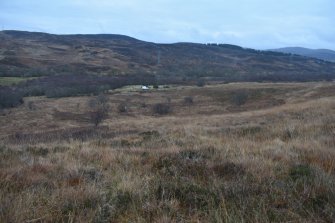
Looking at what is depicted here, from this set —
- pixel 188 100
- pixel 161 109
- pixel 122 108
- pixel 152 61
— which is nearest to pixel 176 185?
pixel 161 109

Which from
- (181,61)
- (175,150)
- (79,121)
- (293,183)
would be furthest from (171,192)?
(181,61)

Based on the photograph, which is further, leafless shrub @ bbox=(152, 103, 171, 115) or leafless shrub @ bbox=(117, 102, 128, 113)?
leafless shrub @ bbox=(117, 102, 128, 113)

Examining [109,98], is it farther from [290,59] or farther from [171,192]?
[290,59]

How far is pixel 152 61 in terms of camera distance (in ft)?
373

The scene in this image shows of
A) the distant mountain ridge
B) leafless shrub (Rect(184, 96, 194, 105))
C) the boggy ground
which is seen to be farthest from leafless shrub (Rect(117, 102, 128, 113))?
the boggy ground

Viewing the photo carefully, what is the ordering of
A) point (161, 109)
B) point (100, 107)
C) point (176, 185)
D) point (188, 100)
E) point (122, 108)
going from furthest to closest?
point (188, 100) → point (122, 108) → point (100, 107) → point (161, 109) → point (176, 185)

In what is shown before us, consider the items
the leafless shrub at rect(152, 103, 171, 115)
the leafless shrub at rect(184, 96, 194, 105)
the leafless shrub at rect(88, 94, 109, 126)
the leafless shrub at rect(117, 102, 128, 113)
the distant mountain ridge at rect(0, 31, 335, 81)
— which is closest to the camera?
the leafless shrub at rect(88, 94, 109, 126)

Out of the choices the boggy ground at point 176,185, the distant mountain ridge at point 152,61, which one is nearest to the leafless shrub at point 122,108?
the distant mountain ridge at point 152,61

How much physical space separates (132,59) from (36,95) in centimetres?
6013

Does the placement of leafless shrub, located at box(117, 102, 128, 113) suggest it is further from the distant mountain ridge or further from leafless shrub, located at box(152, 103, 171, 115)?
the distant mountain ridge

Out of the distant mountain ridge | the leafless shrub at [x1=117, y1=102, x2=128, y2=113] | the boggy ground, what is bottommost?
the distant mountain ridge

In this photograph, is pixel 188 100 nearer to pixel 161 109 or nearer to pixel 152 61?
pixel 161 109

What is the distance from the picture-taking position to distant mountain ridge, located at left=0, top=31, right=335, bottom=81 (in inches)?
3374

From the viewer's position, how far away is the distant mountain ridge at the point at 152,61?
85.7 metres
